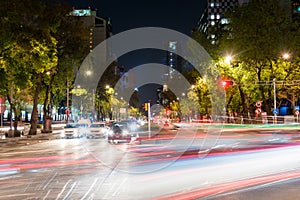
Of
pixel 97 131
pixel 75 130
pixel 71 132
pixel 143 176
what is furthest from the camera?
pixel 75 130

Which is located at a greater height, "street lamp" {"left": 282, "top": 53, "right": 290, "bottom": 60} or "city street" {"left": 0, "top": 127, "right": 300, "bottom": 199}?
"street lamp" {"left": 282, "top": 53, "right": 290, "bottom": 60}

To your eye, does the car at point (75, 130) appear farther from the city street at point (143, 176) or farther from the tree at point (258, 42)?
the city street at point (143, 176)

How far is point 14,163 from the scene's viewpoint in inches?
756

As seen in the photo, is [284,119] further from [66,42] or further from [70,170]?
[70,170]

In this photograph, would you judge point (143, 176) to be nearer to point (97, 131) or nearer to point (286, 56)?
point (97, 131)

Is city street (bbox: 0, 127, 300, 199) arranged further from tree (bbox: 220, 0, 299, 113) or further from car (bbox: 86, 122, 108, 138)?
tree (bbox: 220, 0, 299, 113)

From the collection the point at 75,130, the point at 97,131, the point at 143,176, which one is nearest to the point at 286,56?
the point at 97,131

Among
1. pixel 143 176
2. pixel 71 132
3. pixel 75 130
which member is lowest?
pixel 143 176

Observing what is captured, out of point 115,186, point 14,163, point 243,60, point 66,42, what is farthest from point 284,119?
point 115,186

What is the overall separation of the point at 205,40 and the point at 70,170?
184 feet

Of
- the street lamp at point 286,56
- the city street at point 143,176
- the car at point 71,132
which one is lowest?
the city street at point 143,176

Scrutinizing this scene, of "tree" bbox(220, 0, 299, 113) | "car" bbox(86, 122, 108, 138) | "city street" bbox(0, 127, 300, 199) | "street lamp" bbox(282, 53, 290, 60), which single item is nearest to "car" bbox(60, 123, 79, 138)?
"car" bbox(86, 122, 108, 138)

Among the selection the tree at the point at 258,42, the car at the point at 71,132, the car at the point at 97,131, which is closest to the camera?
the car at the point at 97,131

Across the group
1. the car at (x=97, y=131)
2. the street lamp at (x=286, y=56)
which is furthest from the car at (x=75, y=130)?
the street lamp at (x=286, y=56)
